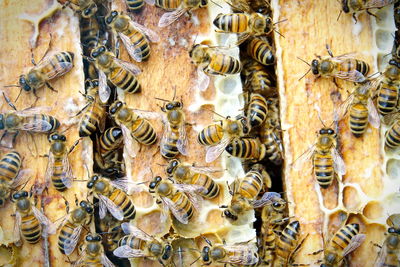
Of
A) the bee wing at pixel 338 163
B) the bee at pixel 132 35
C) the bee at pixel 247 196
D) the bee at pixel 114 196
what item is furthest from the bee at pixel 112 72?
the bee wing at pixel 338 163

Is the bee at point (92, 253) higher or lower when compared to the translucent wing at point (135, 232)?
lower

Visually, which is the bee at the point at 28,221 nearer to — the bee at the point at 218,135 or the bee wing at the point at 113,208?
the bee wing at the point at 113,208

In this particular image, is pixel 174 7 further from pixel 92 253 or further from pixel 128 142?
pixel 92 253

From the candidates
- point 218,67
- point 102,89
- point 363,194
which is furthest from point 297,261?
point 102,89

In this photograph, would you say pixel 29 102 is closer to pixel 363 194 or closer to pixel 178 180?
pixel 178 180

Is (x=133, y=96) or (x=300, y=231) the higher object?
(x=133, y=96)

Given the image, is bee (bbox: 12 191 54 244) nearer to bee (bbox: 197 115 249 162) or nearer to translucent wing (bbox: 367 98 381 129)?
bee (bbox: 197 115 249 162)
